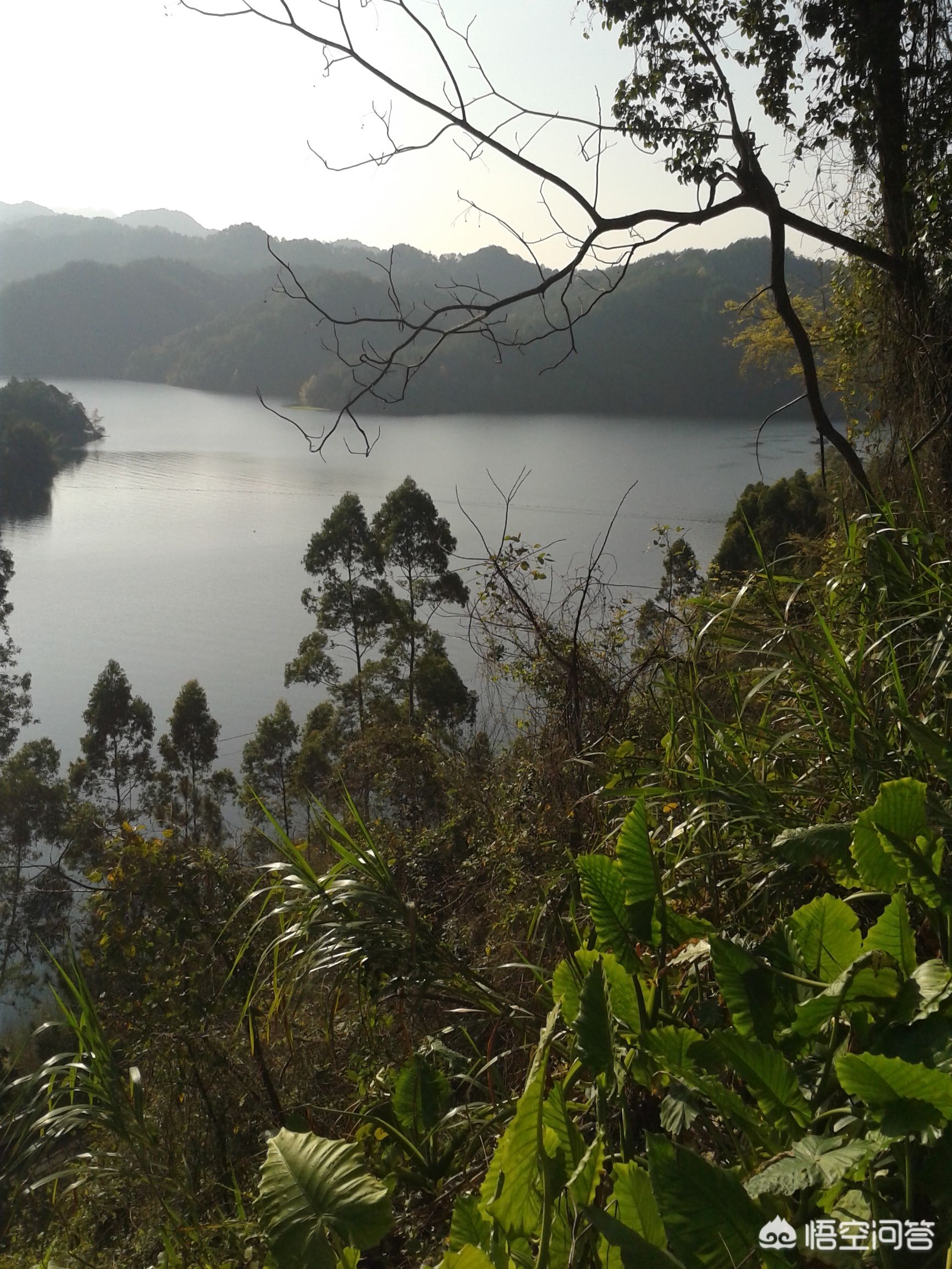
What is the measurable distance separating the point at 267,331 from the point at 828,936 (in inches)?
1366

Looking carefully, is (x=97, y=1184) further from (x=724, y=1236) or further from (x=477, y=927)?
(x=724, y=1236)

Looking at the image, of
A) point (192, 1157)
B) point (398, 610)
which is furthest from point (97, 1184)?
point (398, 610)

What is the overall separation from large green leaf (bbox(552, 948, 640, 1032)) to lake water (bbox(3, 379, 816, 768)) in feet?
32.8

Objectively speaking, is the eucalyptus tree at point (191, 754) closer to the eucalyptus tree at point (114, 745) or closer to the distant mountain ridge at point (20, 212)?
the eucalyptus tree at point (114, 745)

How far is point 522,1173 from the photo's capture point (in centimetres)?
78

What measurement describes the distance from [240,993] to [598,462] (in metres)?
25.4

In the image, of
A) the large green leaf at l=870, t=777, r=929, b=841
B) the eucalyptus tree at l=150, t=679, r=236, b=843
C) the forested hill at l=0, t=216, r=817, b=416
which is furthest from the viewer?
the forested hill at l=0, t=216, r=817, b=416

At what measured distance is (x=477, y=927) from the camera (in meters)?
3.08

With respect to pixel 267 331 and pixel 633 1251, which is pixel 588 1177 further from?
pixel 267 331

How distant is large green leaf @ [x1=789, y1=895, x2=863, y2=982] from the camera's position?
0.81 metres

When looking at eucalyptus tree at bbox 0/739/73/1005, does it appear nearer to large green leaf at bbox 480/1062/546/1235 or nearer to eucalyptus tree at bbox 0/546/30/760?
eucalyptus tree at bbox 0/546/30/760

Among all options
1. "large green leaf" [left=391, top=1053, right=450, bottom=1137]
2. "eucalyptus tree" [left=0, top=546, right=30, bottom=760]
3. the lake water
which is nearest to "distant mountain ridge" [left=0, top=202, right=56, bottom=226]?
the lake water

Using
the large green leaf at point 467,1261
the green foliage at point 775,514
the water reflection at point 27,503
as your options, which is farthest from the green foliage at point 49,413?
the large green leaf at point 467,1261

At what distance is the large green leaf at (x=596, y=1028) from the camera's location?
31.6 inches
